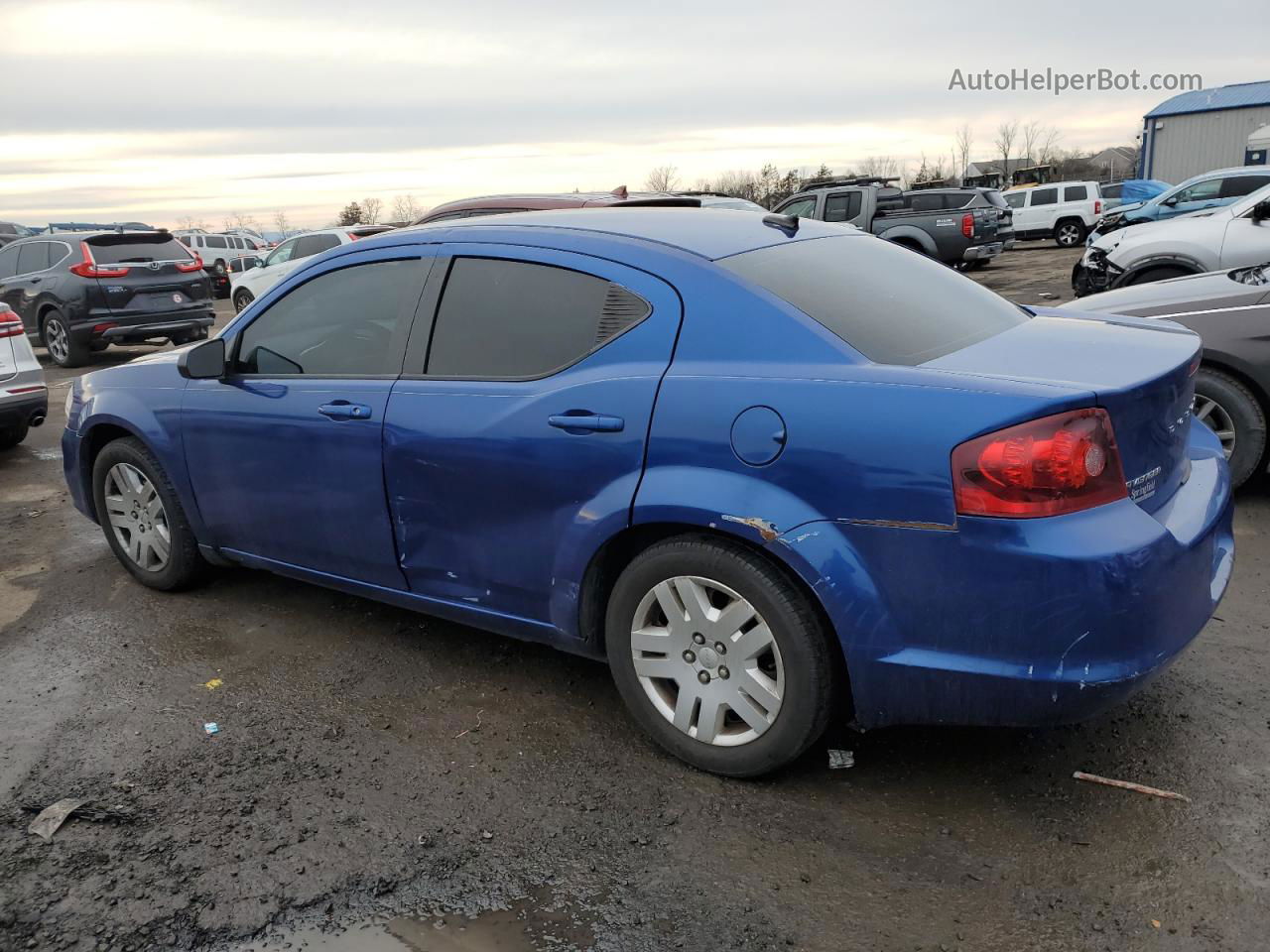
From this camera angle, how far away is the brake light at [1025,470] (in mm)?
2484

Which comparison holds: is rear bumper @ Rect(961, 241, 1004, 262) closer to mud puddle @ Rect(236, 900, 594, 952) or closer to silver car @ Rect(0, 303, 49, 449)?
silver car @ Rect(0, 303, 49, 449)

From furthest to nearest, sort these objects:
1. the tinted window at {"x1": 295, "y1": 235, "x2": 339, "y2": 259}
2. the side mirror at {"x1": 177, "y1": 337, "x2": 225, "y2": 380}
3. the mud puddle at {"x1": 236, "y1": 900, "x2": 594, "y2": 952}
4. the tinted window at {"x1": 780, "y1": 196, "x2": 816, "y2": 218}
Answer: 1. the tinted window at {"x1": 780, "y1": 196, "x2": 816, "y2": 218}
2. the tinted window at {"x1": 295, "y1": 235, "x2": 339, "y2": 259}
3. the side mirror at {"x1": 177, "y1": 337, "x2": 225, "y2": 380}
4. the mud puddle at {"x1": 236, "y1": 900, "x2": 594, "y2": 952}

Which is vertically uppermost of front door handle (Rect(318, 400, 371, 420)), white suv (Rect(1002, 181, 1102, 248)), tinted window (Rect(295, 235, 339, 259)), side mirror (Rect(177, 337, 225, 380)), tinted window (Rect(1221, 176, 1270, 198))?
side mirror (Rect(177, 337, 225, 380))

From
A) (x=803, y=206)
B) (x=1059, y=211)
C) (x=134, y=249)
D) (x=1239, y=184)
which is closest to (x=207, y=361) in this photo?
(x=134, y=249)

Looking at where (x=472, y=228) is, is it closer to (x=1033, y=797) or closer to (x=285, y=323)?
(x=285, y=323)

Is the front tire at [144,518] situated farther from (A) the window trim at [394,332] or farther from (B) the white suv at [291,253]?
(B) the white suv at [291,253]

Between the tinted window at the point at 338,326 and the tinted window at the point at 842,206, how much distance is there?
16.9 m

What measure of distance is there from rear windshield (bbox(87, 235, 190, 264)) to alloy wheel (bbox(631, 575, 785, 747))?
13012mm

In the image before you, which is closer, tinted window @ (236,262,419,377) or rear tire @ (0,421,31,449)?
tinted window @ (236,262,419,377)

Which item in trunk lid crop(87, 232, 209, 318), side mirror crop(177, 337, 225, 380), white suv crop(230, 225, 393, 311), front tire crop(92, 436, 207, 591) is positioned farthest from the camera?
white suv crop(230, 225, 393, 311)

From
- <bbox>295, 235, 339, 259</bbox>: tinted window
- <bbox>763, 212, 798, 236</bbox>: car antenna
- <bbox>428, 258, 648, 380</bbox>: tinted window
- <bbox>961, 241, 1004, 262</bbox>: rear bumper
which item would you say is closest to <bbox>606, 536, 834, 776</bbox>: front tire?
<bbox>428, 258, 648, 380</bbox>: tinted window

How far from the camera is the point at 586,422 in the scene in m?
3.08

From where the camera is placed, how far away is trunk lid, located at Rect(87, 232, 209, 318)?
13.5m

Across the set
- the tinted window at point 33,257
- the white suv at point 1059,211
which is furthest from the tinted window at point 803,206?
the tinted window at point 33,257
